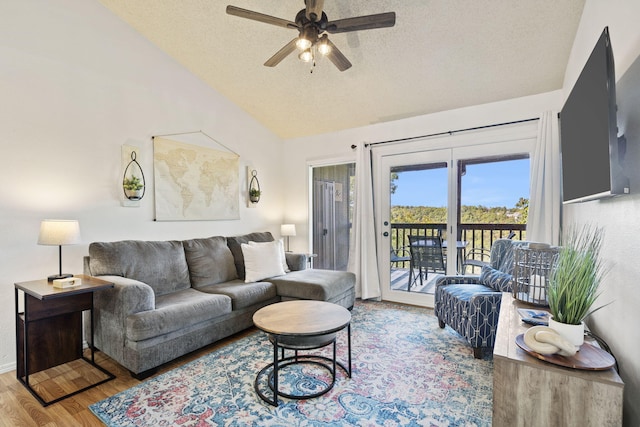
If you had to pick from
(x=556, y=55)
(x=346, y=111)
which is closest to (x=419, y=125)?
(x=346, y=111)

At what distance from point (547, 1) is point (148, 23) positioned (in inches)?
136

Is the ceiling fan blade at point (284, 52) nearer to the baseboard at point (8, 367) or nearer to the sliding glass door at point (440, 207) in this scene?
the sliding glass door at point (440, 207)

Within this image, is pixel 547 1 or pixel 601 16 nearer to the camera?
pixel 601 16

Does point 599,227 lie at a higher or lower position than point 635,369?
higher

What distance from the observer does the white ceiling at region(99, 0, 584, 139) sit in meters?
2.46

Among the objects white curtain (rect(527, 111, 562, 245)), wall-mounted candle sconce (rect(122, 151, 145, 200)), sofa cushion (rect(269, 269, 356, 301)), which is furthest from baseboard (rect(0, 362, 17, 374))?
white curtain (rect(527, 111, 562, 245))

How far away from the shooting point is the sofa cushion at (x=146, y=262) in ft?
8.58

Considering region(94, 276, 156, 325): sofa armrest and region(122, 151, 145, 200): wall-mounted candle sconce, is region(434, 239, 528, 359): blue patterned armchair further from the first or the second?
region(122, 151, 145, 200): wall-mounted candle sconce

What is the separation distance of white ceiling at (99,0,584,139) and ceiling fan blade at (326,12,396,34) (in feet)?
2.06

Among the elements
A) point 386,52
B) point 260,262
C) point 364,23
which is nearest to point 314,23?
point 364,23

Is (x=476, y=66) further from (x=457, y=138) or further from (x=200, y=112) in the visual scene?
(x=200, y=112)

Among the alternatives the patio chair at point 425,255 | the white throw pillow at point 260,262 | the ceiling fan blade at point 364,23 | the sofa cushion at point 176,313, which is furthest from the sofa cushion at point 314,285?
the ceiling fan blade at point 364,23

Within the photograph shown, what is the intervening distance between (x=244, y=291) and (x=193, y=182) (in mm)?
1502

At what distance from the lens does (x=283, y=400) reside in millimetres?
1931
